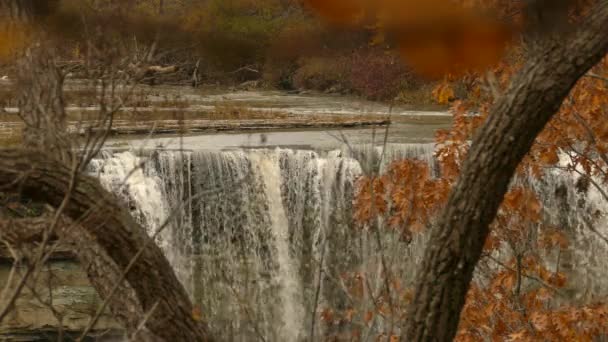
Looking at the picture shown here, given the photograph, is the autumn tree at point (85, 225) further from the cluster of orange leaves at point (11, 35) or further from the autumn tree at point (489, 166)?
the autumn tree at point (489, 166)

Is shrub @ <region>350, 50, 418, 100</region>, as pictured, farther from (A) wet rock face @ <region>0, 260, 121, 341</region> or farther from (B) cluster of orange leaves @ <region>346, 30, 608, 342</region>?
(A) wet rock face @ <region>0, 260, 121, 341</region>

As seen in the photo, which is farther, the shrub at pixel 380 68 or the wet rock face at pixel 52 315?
the wet rock face at pixel 52 315

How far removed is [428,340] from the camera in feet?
11.4

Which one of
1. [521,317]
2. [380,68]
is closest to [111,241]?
[380,68]

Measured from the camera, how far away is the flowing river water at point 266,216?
1210cm

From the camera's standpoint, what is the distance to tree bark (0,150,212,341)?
2973 mm

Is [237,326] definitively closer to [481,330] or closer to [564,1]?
[481,330]

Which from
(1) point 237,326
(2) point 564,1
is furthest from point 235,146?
(2) point 564,1

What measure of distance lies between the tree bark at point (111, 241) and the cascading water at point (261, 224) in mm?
8353

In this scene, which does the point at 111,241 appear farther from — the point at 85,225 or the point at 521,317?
the point at 521,317

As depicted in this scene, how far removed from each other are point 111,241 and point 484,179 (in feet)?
4.03

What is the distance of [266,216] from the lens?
12906 millimetres

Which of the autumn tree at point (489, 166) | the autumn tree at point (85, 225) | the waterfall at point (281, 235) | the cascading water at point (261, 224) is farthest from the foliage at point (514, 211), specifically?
the waterfall at point (281, 235)

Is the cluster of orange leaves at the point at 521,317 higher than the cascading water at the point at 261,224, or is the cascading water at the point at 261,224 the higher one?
the cluster of orange leaves at the point at 521,317
